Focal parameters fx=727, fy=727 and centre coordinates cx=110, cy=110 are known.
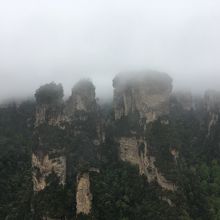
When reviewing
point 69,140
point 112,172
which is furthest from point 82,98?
point 112,172

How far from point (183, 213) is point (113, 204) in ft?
20.8

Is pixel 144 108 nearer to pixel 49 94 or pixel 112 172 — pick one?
pixel 112 172

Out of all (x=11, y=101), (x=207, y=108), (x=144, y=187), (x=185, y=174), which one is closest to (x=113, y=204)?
(x=144, y=187)

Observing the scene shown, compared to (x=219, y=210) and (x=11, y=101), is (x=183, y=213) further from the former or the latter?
(x=11, y=101)

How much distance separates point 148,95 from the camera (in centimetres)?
7056

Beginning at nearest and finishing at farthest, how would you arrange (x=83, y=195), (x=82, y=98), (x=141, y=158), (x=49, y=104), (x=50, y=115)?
1. (x=83, y=195)
2. (x=141, y=158)
3. (x=50, y=115)
4. (x=49, y=104)
5. (x=82, y=98)

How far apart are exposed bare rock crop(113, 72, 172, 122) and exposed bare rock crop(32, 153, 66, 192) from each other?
936 centimetres

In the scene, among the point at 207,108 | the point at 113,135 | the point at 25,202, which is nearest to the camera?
the point at 25,202

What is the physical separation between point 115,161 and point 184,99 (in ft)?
74.8

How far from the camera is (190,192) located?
6656 cm

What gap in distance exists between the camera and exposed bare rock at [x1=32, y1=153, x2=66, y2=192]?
217ft

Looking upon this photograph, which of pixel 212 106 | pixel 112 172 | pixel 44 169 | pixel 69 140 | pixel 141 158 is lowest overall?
pixel 112 172

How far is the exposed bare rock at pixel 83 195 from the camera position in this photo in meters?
62.5

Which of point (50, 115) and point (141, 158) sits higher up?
point (50, 115)
